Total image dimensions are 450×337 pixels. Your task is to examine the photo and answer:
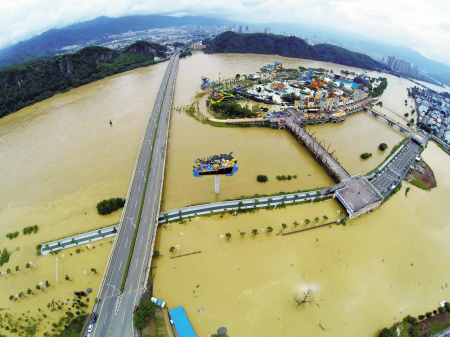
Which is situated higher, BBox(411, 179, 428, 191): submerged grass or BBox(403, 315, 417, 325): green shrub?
BBox(411, 179, 428, 191): submerged grass

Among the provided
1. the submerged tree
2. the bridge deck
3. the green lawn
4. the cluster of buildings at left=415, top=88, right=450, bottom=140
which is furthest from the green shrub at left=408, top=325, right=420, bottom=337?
the cluster of buildings at left=415, top=88, right=450, bottom=140

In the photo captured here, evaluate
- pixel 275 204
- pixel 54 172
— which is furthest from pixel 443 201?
pixel 54 172

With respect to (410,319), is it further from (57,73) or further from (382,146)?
(57,73)

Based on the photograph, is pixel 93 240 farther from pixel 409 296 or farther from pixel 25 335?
pixel 409 296

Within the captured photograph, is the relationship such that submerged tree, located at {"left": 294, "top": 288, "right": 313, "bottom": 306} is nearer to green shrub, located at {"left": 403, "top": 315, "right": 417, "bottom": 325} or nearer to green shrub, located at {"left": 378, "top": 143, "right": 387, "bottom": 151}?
green shrub, located at {"left": 403, "top": 315, "right": 417, "bottom": 325}

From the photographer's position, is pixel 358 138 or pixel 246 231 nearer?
pixel 246 231

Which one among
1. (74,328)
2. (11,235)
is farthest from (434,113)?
(11,235)
